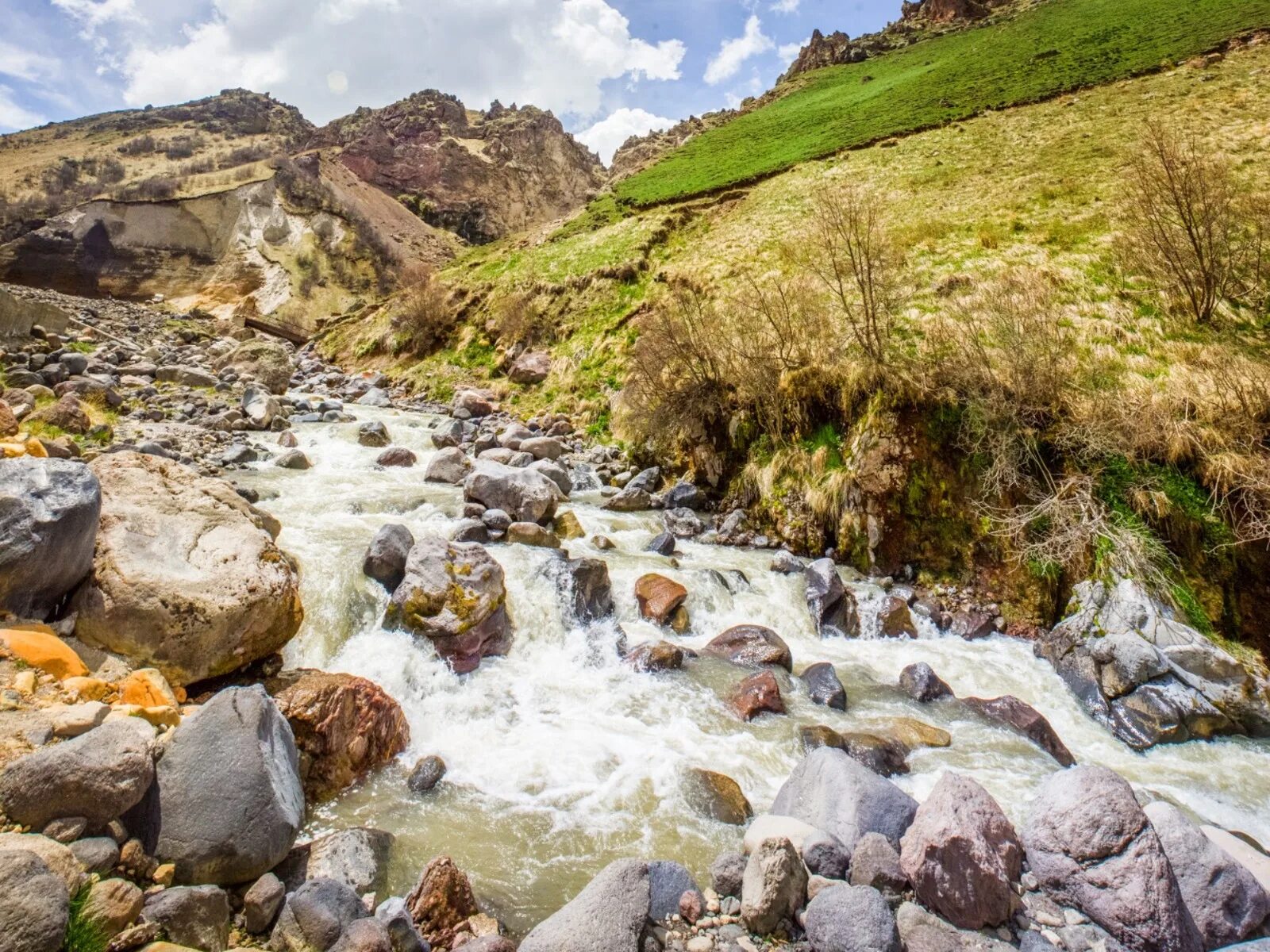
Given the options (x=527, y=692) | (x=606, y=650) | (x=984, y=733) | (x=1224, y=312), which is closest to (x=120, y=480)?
(x=527, y=692)

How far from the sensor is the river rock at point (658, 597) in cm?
959

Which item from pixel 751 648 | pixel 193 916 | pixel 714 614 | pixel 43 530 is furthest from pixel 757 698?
pixel 43 530

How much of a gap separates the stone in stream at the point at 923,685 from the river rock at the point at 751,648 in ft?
5.61

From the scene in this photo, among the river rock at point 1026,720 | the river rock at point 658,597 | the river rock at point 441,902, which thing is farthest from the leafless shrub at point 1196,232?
the river rock at point 441,902

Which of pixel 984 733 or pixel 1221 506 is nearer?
pixel 984 733

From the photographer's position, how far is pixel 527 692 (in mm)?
7543

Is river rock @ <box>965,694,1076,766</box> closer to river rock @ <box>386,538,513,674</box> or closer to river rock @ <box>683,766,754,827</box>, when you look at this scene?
river rock @ <box>683,766,754,827</box>

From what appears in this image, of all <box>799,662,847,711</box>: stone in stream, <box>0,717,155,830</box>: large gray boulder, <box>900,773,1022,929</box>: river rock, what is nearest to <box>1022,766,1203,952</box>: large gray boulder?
<box>900,773,1022,929</box>: river rock

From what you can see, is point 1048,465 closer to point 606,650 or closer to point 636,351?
point 606,650

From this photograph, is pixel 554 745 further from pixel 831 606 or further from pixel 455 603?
pixel 831 606

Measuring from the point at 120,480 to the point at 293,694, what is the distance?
13.2ft

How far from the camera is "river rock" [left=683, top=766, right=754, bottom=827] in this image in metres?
5.71

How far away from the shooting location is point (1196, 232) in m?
13.5

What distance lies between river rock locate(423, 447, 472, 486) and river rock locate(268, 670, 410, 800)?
845cm
